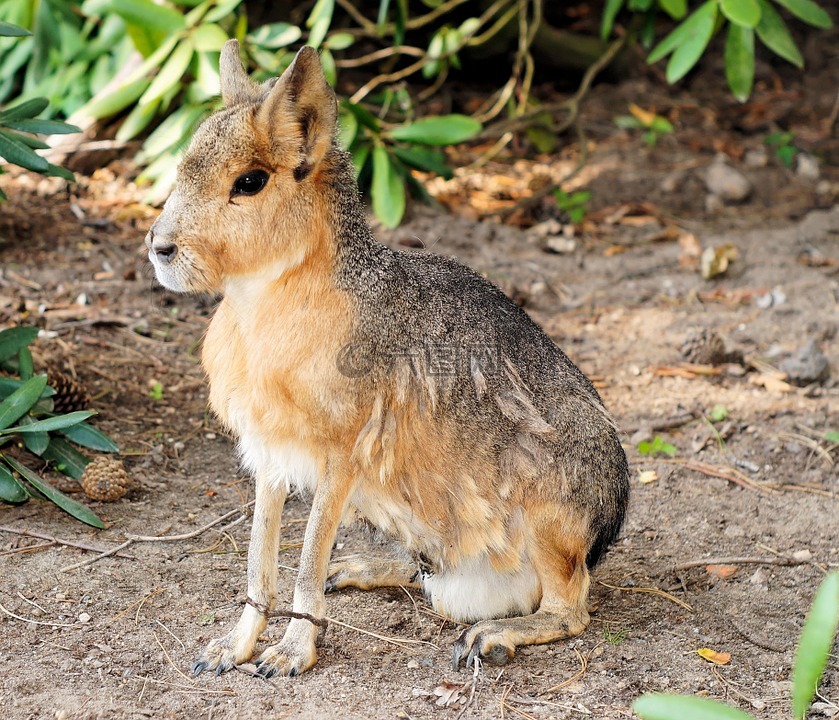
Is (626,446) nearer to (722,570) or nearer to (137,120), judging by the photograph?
(722,570)

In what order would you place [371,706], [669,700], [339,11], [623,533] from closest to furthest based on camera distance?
[669,700] < [371,706] < [623,533] < [339,11]

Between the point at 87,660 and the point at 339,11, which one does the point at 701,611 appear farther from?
the point at 339,11

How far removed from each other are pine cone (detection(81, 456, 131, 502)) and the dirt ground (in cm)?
6

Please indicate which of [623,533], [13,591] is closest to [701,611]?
[623,533]

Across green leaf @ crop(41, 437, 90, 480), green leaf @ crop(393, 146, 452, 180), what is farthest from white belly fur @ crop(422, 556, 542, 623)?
green leaf @ crop(393, 146, 452, 180)

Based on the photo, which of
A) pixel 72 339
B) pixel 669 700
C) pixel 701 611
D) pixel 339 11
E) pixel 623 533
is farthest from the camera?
pixel 339 11

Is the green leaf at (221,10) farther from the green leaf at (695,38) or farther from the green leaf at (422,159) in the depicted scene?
the green leaf at (695,38)

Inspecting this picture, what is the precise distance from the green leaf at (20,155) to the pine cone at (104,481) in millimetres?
1157

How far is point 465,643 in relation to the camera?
327 centimetres

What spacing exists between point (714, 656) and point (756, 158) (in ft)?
18.2

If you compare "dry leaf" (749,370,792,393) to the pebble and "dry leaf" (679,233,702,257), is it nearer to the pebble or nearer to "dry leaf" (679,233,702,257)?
"dry leaf" (679,233,702,257)

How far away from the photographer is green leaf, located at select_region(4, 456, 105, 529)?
375 centimetres

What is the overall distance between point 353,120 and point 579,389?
9.67 ft

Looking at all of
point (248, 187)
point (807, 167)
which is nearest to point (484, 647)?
point (248, 187)
